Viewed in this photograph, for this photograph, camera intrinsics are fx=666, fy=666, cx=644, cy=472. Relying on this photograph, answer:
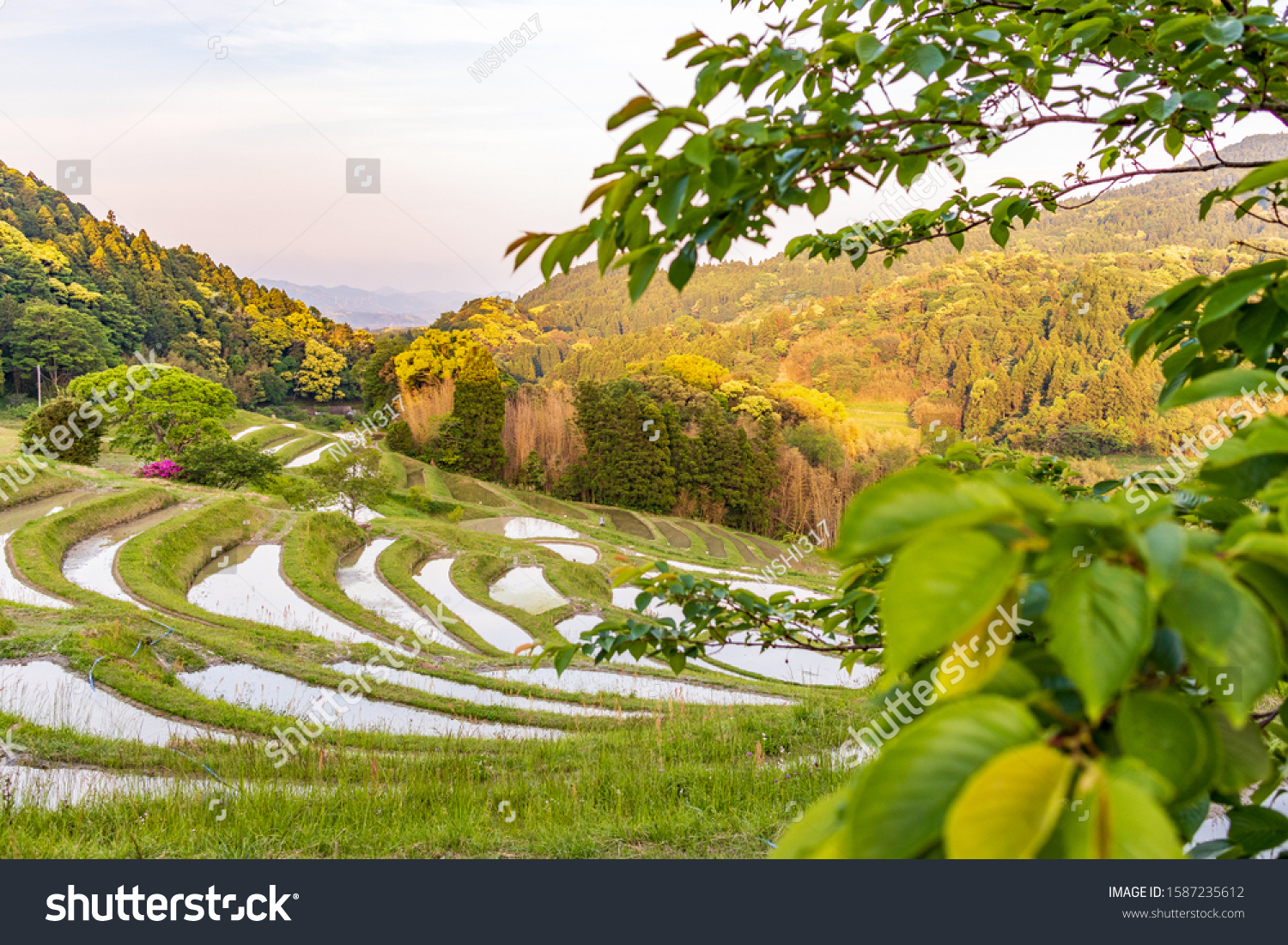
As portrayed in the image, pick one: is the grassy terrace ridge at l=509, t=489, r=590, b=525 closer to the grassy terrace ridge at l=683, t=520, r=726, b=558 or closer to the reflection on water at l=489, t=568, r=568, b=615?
the grassy terrace ridge at l=683, t=520, r=726, b=558

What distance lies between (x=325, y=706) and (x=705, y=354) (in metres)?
43.8

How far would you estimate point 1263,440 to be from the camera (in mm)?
515

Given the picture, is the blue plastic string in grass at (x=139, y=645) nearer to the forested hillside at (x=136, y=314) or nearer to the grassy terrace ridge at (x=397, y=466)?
the grassy terrace ridge at (x=397, y=466)

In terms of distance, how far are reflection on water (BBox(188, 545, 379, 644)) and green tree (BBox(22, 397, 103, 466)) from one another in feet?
31.9

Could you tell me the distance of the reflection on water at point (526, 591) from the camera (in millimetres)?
14977

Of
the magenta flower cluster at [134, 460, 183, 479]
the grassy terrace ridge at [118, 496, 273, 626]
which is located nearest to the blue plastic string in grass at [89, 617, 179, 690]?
the grassy terrace ridge at [118, 496, 273, 626]

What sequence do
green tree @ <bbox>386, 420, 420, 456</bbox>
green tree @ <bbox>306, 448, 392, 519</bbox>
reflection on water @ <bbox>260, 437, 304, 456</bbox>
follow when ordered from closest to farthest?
green tree @ <bbox>306, 448, 392, 519</bbox> → reflection on water @ <bbox>260, 437, 304, 456</bbox> → green tree @ <bbox>386, 420, 420, 456</bbox>

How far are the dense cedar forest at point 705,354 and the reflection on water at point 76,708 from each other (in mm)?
26697

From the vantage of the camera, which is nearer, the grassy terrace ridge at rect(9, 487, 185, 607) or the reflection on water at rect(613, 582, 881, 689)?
the grassy terrace ridge at rect(9, 487, 185, 607)

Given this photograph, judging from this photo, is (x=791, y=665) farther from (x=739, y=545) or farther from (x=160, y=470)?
(x=160, y=470)

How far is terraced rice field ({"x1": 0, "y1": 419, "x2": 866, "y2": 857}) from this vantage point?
3553 millimetres

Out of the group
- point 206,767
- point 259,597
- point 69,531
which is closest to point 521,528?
point 259,597

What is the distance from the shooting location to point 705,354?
49.4m

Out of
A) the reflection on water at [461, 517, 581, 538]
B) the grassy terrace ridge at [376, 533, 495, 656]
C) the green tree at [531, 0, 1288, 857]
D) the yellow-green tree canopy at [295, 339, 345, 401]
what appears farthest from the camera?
the yellow-green tree canopy at [295, 339, 345, 401]
